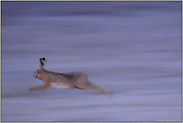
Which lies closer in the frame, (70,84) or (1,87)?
(70,84)

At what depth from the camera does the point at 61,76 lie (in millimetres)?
1839

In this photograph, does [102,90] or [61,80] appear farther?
[102,90]

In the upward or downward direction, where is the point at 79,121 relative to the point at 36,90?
downward

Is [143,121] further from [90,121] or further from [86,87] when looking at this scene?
[86,87]

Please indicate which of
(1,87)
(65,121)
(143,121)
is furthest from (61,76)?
(143,121)

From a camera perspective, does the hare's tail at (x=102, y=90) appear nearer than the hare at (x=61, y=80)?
No

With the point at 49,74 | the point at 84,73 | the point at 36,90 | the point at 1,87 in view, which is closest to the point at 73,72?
the point at 84,73

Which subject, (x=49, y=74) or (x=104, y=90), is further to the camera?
(x=104, y=90)

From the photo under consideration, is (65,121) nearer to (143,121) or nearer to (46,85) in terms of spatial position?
(46,85)

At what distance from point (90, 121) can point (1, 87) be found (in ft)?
3.13

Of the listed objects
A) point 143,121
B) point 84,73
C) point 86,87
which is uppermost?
point 84,73

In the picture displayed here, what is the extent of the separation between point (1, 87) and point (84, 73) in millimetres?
848

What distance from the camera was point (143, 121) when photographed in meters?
1.93

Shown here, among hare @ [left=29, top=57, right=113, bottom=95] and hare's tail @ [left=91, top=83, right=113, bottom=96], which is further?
hare's tail @ [left=91, top=83, right=113, bottom=96]
